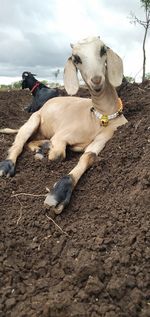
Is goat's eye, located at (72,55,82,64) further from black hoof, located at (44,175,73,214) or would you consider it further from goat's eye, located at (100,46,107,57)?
black hoof, located at (44,175,73,214)

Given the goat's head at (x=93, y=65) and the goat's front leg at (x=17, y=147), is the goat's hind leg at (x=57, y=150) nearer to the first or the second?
the goat's front leg at (x=17, y=147)

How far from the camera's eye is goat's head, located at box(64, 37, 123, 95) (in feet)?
17.4

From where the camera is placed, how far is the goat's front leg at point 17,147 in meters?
5.24

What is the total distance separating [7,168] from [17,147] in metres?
0.74

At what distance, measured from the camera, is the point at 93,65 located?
529 centimetres

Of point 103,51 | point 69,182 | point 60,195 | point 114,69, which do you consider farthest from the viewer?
point 114,69

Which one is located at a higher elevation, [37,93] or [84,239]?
[84,239]

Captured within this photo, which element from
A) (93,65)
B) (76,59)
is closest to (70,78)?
(76,59)

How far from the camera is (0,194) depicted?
182 inches

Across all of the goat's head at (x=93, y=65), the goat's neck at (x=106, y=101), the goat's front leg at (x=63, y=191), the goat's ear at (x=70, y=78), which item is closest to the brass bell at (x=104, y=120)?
the goat's neck at (x=106, y=101)

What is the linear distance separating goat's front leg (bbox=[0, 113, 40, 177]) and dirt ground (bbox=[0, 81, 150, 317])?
0.13 meters

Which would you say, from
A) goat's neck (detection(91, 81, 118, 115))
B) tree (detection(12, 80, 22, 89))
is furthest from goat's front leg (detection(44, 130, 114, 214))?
tree (detection(12, 80, 22, 89))

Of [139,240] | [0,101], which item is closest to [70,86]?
[139,240]

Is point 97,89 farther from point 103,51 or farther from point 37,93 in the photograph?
point 37,93
